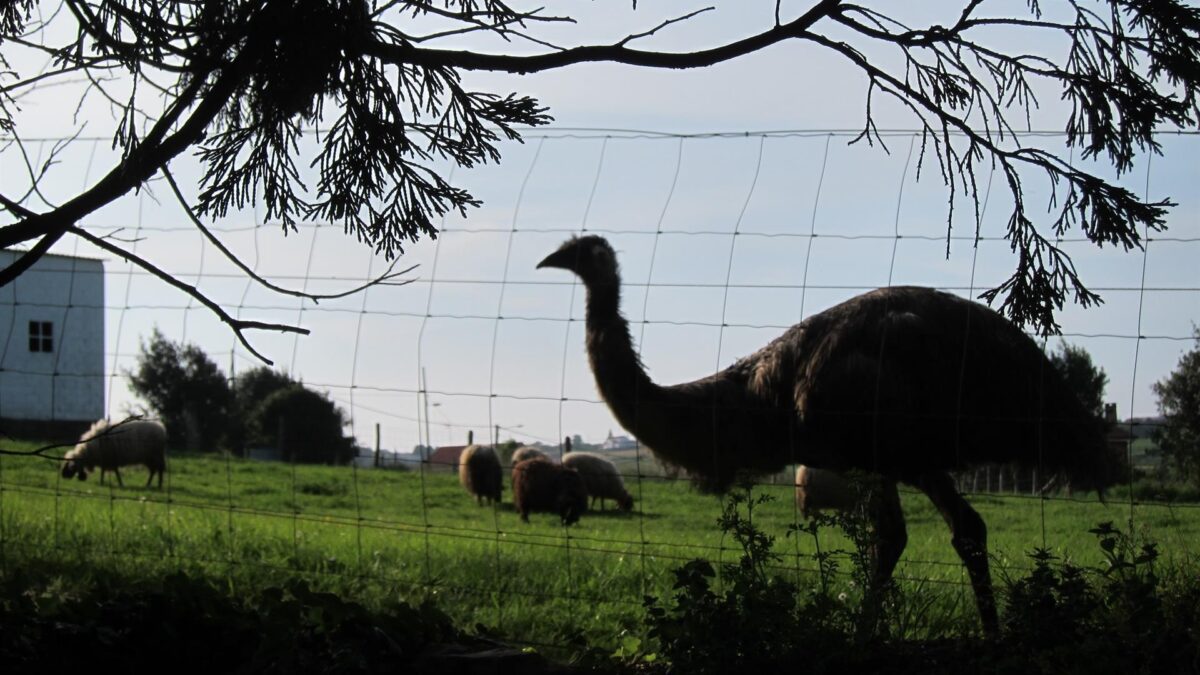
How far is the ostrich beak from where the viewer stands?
7.70 m

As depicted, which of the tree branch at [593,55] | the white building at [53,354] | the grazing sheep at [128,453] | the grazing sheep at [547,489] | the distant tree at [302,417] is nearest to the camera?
the tree branch at [593,55]

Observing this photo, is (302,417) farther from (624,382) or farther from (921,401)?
(921,401)

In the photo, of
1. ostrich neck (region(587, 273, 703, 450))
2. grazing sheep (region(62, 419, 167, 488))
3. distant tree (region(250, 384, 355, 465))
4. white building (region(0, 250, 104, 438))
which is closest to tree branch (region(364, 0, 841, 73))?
ostrich neck (region(587, 273, 703, 450))

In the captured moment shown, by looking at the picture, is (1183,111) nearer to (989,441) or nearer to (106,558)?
(989,441)

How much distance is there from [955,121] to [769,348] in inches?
121

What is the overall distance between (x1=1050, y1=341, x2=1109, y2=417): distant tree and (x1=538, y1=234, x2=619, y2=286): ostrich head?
8.11 feet

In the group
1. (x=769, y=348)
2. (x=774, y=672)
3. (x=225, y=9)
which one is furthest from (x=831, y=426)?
Answer: (x=225, y=9)

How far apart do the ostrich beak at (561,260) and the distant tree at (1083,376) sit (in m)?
2.68

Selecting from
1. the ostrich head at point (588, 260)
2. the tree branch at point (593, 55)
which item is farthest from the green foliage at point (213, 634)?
the ostrich head at point (588, 260)

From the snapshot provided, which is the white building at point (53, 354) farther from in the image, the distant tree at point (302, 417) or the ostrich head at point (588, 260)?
the ostrich head at point (588, 260)

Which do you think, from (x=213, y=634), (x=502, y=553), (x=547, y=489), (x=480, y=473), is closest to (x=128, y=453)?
(x=480, y=473)

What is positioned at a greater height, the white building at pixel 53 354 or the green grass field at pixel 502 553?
the white building at pixel 53 354

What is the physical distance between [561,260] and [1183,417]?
342 centimetres

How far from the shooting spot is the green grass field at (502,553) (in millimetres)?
6074
